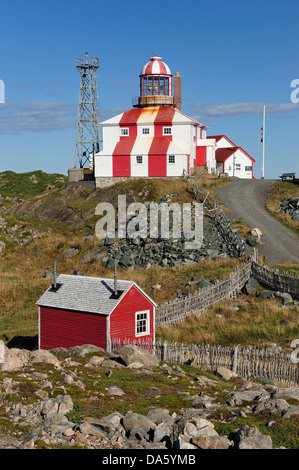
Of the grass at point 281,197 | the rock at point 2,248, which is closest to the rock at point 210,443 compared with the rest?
the grass at point 281,197

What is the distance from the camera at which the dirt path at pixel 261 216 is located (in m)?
37.3

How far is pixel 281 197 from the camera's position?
47375 millimetres

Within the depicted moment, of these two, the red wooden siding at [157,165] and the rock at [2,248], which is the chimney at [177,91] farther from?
the rock at [2,248]

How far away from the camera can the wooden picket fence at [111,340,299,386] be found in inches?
748

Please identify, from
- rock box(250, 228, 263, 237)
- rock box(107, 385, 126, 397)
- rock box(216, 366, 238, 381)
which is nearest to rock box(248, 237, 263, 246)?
rock box(250, 228, 263, 237)

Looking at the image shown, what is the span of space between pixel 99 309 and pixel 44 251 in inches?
926

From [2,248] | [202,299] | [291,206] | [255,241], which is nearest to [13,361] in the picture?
[202,299]

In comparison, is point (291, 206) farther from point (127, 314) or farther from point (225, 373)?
point (225, 373)

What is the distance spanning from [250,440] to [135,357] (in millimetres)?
8193

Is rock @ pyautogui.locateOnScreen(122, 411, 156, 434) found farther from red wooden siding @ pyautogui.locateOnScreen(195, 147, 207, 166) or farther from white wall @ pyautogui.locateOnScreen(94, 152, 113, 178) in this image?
red wooden siding @ pyautogui.locateOnScreen(195, 147, 207, 166)

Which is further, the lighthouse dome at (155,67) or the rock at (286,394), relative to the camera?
the lighthouse dome at (155,67)

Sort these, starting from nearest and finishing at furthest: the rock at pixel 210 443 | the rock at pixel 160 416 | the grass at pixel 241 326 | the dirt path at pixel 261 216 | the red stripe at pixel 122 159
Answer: the rock at pixel 210 443 → the rock at pixel 160 416 → the grass at pixel 241 326 → the dirt path at pixel 261 216 → the red stripe at pixel 122 159

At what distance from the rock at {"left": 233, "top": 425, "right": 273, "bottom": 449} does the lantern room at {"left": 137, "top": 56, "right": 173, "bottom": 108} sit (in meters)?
47.4

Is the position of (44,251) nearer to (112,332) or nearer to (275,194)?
(275,194)
